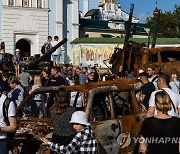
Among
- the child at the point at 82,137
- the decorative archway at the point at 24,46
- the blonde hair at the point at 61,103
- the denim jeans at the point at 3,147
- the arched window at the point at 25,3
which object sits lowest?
the denim jeans at the point at 3,147

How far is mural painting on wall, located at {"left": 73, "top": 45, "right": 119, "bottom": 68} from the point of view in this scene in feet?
152

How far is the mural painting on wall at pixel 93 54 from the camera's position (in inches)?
1822

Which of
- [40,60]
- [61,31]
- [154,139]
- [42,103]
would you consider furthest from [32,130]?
[61,31]

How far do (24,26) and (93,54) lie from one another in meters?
6.75

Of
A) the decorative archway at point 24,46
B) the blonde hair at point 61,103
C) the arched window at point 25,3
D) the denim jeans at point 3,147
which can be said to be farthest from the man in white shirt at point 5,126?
the arched window at point 25,3

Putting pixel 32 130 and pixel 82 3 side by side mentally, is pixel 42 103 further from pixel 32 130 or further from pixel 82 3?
pixel 82 3

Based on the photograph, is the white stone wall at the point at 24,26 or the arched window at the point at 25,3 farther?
the arched window at the point at 25,3

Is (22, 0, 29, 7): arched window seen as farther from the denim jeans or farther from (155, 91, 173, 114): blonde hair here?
(155, 91, 173, 114): blonde hair

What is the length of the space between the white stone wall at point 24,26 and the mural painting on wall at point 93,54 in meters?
3.65

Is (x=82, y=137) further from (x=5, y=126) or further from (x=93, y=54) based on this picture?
(x=93, y=54)

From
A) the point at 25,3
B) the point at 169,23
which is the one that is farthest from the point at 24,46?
the point at 169,23

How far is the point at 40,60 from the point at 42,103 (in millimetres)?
19456

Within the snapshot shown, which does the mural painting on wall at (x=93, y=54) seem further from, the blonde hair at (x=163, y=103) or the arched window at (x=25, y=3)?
the blonde hair at (x=163, y=103)

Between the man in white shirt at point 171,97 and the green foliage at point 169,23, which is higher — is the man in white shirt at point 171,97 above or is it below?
below
